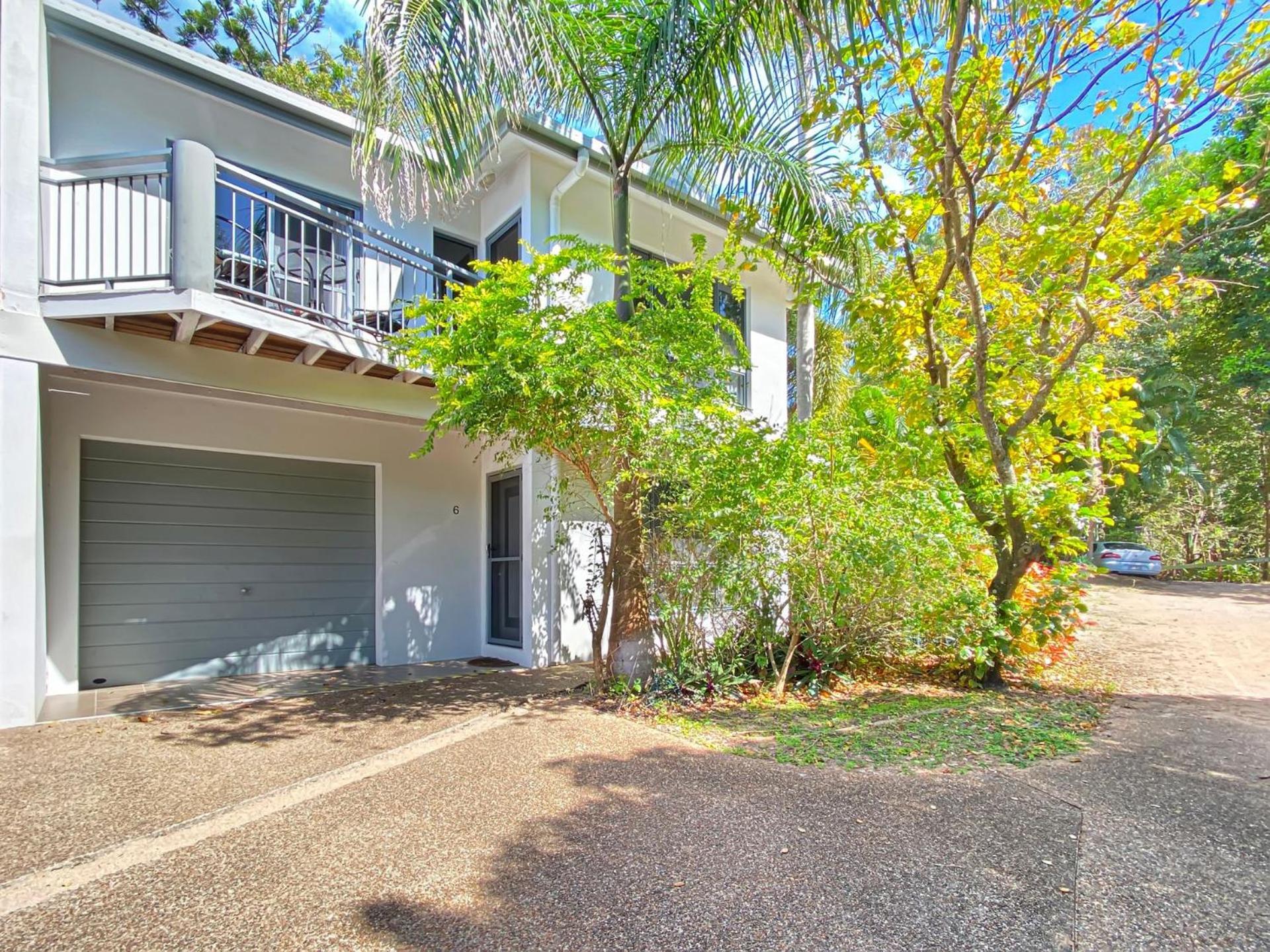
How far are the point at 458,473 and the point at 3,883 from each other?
6.10m

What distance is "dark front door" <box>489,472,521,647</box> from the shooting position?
8039 mm

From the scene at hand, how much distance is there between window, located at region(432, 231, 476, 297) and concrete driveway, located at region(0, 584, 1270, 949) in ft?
20.3

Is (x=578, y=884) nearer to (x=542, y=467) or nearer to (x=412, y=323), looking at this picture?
(x=542, y=467)

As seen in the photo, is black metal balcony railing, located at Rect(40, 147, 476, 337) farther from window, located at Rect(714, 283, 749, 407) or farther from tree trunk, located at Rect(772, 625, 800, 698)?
tree trunk, located at Rect(772, 625, 800, 698)

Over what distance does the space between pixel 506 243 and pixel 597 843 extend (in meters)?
7.40

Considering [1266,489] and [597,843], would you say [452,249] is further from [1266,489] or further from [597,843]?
[1266,489]

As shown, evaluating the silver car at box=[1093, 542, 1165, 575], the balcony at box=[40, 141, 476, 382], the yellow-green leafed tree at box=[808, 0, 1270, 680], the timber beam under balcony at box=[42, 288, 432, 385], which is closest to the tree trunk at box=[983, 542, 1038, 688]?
the yellow-green leafed tree at box=[808, 0, 1270, 680]

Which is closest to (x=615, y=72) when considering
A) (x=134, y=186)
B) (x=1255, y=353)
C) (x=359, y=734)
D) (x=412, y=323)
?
(x=412, y=323)

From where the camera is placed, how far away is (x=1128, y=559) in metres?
22.5

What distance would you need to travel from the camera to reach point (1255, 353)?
607 inches

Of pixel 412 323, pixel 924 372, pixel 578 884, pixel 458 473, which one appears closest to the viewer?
pixel 578 884

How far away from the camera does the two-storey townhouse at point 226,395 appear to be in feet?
16.5

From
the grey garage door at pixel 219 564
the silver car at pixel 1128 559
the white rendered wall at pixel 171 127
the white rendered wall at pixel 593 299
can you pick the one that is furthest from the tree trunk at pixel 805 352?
the silver car at pixel 1128 559

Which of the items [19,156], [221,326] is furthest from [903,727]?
[19,156]
